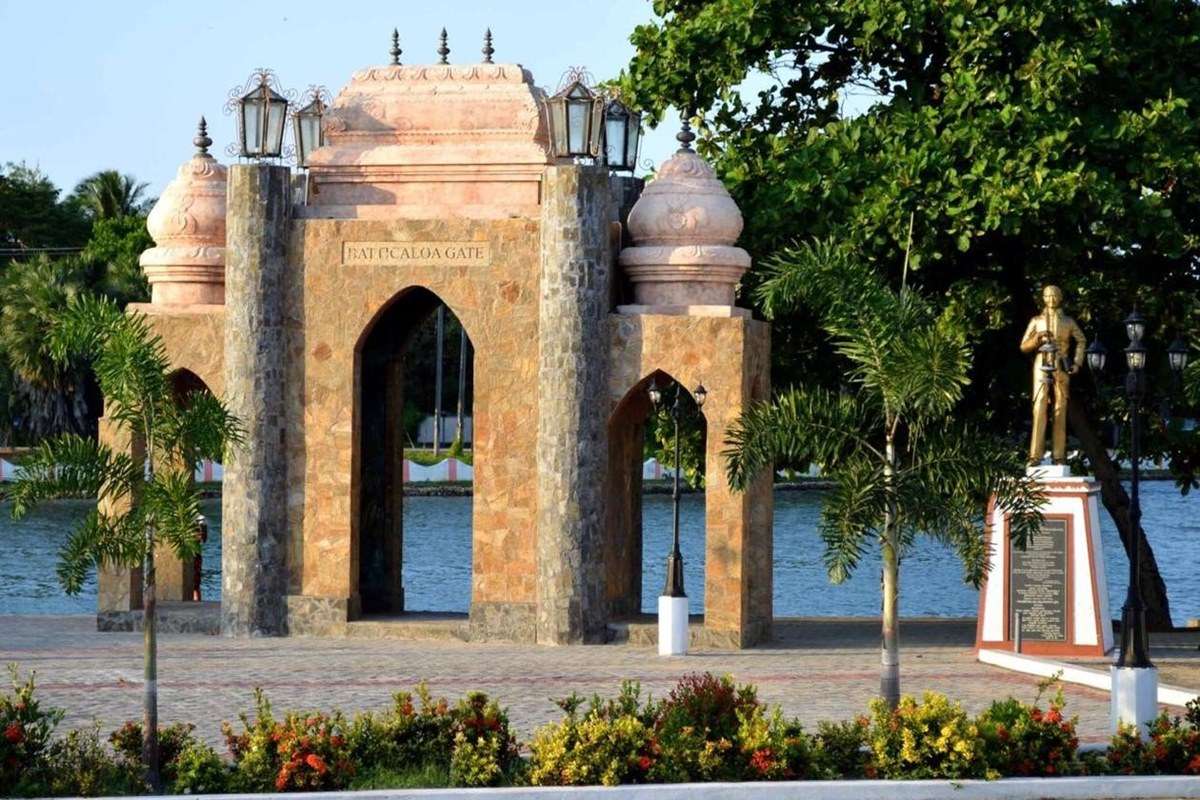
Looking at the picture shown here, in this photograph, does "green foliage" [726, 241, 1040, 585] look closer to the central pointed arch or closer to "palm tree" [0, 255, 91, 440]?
the central pointed arch

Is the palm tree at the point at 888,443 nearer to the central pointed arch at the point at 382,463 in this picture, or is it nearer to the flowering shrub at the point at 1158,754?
the flowering shrub at the point at 1158,754

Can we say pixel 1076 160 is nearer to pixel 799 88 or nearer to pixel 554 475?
pixel 799 88

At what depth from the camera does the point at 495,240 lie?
83.1ft

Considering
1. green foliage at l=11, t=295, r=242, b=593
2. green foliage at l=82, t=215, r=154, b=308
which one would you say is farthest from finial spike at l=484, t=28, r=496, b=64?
green foliage at l=82, t=215, r=154, b=308

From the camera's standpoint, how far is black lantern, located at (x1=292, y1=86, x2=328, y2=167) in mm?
26734

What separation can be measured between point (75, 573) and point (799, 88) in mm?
15361

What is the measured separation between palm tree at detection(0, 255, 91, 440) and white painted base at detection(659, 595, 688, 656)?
106ft

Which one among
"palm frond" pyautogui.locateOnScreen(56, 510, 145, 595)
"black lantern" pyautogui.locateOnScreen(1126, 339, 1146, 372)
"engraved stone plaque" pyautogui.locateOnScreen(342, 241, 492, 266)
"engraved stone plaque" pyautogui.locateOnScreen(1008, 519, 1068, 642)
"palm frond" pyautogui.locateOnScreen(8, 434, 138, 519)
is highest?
"engraved stone plaque" pyautogui.locateOnScreen(342, 241, 492, 266)

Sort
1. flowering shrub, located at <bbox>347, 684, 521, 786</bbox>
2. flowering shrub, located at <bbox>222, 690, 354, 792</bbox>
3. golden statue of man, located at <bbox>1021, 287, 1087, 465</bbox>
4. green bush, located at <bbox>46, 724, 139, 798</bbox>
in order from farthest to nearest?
golden statue of man, located at <bbox>1021, 287, 1087, 465</bbox>
flowering shrub, located at <bbox>347, 684, 521, 786</bbox>
flowering shrub, located at <bbox>222, 690, 354, 792</bbox>
green bush, located at <bbox>46, 724, 139, 798</bbox>

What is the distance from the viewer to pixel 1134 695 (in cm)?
1770

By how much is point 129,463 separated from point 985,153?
12.8 meters

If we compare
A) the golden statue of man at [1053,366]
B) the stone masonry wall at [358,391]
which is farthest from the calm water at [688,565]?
the golden statue of man at [1053,366]

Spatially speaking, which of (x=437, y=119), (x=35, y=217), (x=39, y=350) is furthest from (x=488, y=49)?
(x=35, y=217)

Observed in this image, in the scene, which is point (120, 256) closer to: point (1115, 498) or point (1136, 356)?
point (1115, 498)
